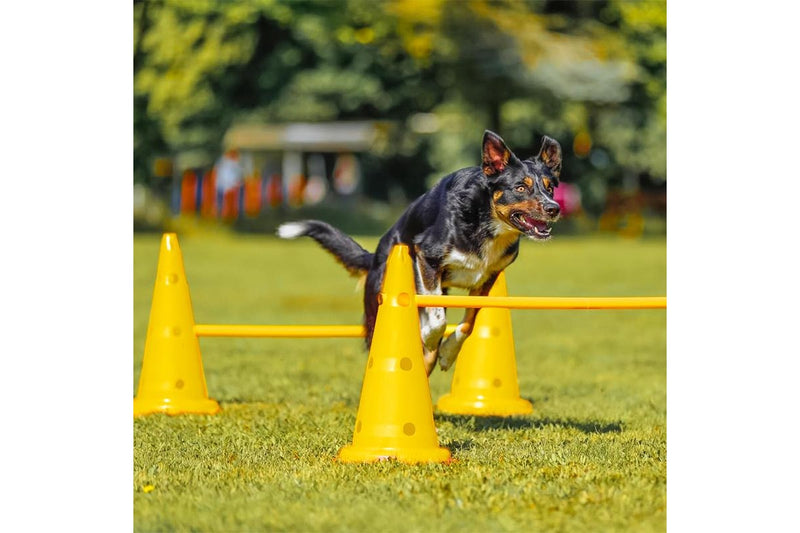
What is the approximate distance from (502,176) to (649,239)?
1004 inches

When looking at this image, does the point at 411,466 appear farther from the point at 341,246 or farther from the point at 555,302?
the point at 341,246

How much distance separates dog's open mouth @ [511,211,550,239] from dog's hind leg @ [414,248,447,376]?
635 millimetres

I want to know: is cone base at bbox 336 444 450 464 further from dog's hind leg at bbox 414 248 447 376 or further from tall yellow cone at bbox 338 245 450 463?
dog's hind leg at bbox 414 248 447 376

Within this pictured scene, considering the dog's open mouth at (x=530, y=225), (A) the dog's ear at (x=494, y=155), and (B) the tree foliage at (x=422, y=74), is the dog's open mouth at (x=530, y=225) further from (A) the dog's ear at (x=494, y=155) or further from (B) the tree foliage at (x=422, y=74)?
(B) the tree foliage at (x=422, y=74)

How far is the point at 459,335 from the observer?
266 inches

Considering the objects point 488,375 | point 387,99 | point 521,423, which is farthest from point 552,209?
point 387,99

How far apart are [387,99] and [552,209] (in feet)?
114

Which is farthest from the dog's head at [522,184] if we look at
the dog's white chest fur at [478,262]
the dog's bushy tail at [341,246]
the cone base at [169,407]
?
the cone base at [169,407]

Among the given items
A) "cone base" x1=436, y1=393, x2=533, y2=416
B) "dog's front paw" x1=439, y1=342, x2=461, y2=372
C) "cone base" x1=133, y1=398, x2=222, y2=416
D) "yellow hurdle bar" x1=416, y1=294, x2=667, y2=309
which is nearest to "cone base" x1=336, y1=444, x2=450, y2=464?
"yellow hurdle bar" x1=416, y1=294, x2=667, y2=309

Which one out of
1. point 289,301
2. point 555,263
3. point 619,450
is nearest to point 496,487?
point 619,450

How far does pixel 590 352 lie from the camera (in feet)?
38.2

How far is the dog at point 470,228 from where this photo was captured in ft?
20.3

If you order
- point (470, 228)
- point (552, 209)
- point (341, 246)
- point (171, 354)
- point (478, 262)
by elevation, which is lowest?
point (171, 354)

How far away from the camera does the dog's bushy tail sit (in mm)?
7195
